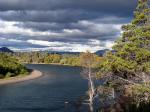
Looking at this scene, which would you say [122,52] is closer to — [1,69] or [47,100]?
[47,100]

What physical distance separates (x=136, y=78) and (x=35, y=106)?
A: 36.5 m

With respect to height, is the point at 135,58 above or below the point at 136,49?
below

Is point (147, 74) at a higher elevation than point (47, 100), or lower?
higher

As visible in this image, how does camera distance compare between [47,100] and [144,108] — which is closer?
A: [144,108]

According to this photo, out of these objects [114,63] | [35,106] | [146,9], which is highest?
→ [146,9]

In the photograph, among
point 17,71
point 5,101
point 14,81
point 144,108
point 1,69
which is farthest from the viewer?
point 17,71

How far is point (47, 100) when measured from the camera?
8050 cm

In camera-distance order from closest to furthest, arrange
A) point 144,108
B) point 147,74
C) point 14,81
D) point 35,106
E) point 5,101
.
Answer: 1. point 144,108
2. point 147,74
3. point 35,106
4. point 5,101
5. point 14,81

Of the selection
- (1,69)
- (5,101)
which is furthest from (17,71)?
(5,101)

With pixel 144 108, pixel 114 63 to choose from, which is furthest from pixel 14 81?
pixel 144 108

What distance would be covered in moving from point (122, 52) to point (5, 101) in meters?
48.1

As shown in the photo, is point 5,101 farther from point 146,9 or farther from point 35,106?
point 146,9

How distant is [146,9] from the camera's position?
38719 mm

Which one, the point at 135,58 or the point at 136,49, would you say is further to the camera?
the point at 135,58
